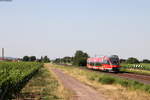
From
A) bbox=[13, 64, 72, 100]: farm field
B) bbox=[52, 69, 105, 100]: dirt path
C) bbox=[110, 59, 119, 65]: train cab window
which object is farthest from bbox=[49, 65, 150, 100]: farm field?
bbox=[110, 59, 119, 65]: train cab window

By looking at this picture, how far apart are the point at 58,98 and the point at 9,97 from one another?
10.6ft

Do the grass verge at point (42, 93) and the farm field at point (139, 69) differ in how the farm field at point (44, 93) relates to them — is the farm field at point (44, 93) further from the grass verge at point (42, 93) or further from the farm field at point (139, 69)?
the farm field at point (139, 69)

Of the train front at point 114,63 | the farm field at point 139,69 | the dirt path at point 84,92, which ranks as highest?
the train front at point 114,63

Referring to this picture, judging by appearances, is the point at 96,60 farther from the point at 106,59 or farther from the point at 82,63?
the point at 82,63

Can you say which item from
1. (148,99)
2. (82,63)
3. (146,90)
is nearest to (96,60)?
(146,90)

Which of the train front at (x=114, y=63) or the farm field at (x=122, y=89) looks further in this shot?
the train front at (x=114, y=63)

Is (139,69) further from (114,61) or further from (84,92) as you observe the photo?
(84,92)

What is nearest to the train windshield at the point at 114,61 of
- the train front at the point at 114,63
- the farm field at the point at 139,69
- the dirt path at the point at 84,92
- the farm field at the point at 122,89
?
the train front at the point at 114,63

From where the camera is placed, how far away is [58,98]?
18.8 m

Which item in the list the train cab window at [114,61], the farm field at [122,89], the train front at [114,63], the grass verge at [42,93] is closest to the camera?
the grass verge at [42,93]

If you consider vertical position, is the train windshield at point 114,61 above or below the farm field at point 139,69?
above

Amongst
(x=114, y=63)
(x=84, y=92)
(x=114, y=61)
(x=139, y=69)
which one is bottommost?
(x=84, y=92)

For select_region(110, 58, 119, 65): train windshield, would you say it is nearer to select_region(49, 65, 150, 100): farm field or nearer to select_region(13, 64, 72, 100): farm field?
select_region(49, 65, 150, 100): farm field

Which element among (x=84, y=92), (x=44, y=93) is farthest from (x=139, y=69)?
(x=44, y=93)
